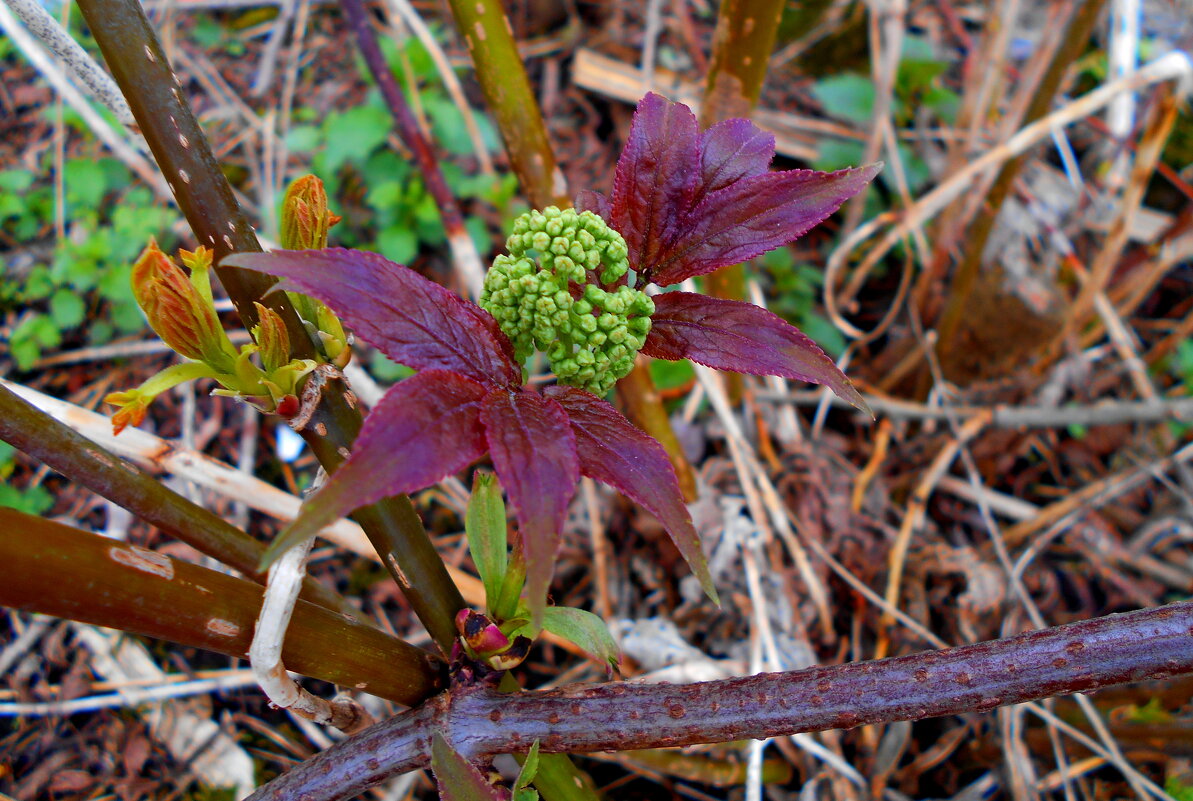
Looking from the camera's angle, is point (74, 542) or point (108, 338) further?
point (108, 338)

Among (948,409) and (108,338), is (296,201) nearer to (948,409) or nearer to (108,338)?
(108,338)

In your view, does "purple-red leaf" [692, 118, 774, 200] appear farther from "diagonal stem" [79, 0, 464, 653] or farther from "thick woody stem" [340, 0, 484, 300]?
"thick woody stem" [340, 0, 484, 300]

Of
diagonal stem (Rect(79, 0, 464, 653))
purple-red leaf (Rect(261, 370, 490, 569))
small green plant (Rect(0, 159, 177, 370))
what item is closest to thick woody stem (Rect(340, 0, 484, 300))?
small green plant (Rect(0, 159, 177, 370))

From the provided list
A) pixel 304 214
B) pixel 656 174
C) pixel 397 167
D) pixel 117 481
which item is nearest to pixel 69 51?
pixel 304 214

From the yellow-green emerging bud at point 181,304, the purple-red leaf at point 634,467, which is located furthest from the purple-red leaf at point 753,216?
the yellow-green emerging bud at point 181,304

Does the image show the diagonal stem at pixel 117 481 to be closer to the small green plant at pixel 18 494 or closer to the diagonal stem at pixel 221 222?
the diagonal stem at pixel 221 222

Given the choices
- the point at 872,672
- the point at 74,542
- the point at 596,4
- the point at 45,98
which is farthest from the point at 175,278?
the point at 596,4

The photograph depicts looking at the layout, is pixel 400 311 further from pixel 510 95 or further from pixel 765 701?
pixel 510 95
